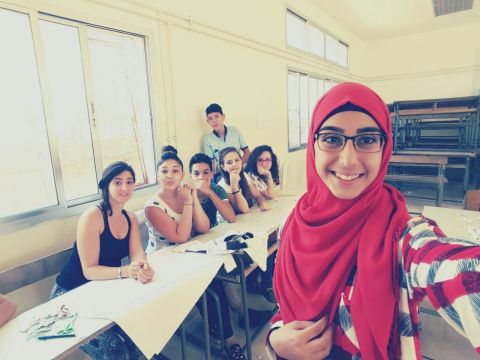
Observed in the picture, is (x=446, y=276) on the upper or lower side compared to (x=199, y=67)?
lower

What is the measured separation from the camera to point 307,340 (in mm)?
725

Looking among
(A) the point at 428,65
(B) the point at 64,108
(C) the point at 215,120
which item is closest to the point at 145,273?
(B) the point at 64,108

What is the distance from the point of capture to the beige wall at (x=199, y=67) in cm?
196

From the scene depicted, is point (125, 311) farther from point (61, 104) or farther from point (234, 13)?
point (234, 13)

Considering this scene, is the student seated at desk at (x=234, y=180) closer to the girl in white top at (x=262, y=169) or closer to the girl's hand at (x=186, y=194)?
the girl in white top at (x=262, y=169)

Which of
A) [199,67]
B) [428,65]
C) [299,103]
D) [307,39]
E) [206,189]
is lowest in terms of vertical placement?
[206,189]

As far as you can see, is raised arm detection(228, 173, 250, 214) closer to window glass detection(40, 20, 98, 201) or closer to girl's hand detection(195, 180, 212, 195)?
girl's hand detection(195, 180, 212, 195)

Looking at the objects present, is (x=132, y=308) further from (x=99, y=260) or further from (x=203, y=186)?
(x=203, y=186)

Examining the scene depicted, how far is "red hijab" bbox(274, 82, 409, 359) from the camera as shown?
65 centimetres

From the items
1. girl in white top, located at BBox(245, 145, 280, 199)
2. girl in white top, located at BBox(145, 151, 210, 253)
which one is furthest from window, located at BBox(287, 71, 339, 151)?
girl in white top, located at BBox(145, 151, 210, 253)

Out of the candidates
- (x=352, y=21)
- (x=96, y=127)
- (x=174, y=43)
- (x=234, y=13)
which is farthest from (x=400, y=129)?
(x=96, y=127)

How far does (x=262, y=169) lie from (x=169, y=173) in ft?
3.78

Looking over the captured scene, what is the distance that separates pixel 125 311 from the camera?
A: 3.94 feet

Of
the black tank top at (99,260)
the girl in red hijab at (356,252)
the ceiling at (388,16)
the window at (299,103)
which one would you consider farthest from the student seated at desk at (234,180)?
the ceiling at (388,16)
